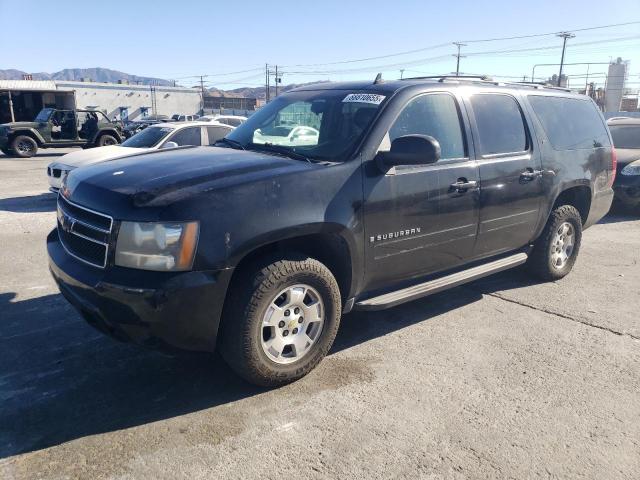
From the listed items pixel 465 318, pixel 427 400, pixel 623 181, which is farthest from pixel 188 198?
pixel 623 181

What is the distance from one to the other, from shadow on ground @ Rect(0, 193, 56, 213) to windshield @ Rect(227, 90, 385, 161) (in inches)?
242

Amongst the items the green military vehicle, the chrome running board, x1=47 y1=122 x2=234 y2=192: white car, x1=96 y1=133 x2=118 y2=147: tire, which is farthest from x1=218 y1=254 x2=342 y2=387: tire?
x1=96 y1=133 x2=118 y2=147: tire

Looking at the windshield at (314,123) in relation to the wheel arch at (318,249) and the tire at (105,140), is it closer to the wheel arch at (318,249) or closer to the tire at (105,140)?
the wheel arch at (318,249)

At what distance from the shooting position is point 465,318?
463cm

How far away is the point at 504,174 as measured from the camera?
14.9ft

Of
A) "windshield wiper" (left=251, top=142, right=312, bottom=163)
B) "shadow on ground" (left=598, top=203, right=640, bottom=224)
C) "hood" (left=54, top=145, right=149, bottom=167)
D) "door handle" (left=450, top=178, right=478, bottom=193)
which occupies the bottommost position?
"shadow on ground" (left=598, top=203, right=640, bottom=224)

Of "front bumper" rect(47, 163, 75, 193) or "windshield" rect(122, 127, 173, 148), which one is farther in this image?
"windshield" rect(122, 127, 173, 148)

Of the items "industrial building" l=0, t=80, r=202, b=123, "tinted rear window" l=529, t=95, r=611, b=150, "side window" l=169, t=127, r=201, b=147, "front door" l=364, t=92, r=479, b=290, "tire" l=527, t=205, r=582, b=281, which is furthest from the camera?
"industrial building" l=0, t=80, r=202, b=123

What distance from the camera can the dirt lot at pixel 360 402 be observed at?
2.68 metres

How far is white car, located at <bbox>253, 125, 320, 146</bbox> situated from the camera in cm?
394

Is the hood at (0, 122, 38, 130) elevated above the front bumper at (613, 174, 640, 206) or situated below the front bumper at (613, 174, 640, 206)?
above

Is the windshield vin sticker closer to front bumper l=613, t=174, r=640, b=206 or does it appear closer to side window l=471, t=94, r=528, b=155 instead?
side window l=471, t=94, r=528, b=155

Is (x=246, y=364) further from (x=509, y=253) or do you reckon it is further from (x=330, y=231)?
(x=509, y=253)

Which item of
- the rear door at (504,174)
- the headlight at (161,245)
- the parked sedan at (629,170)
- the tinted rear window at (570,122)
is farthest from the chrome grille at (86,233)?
the parked sedan at (629,170)
